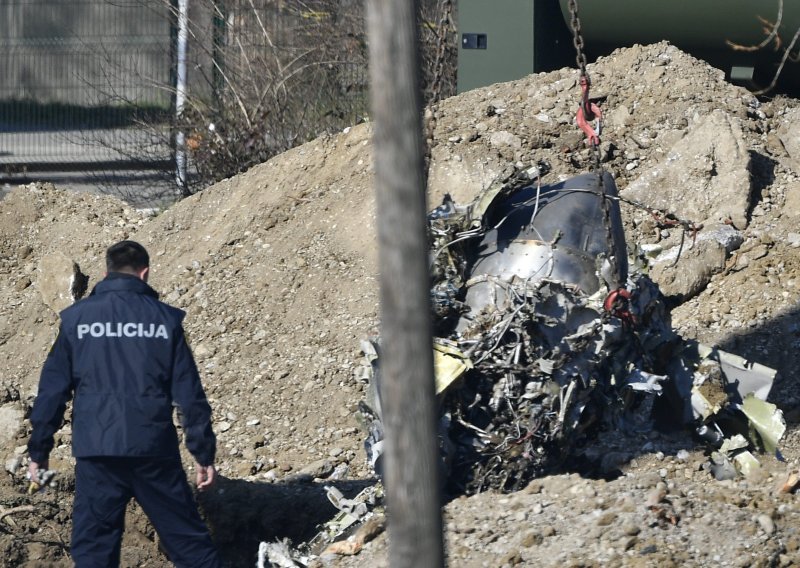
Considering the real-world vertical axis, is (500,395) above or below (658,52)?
below

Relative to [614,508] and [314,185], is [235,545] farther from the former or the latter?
[314,185]

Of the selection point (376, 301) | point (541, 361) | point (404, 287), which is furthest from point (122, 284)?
point (376, 301)

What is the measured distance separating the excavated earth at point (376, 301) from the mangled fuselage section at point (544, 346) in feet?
0.81

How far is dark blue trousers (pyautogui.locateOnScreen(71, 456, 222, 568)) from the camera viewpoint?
16.3 ft

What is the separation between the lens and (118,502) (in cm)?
502

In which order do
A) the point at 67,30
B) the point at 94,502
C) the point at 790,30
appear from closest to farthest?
the point at 94,502 → the point at 790,30 → the point at 67,30

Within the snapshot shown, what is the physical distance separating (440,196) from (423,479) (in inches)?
268

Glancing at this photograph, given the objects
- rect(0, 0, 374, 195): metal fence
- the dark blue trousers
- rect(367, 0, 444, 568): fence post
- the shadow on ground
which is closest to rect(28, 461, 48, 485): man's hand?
the dark blue trousers

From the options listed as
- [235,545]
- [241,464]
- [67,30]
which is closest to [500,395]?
[235,545]

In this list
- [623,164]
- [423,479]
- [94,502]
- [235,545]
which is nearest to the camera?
[423,479]

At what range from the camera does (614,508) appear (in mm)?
5070

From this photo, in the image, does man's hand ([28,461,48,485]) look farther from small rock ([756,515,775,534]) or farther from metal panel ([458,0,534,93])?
metal panel ([458,0,534,93])

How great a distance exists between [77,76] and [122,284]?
9803mm

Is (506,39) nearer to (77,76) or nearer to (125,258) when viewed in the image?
(77,76)
